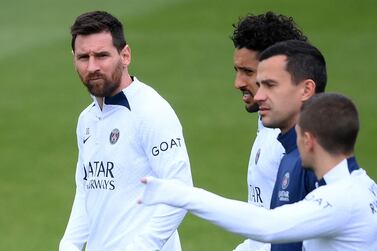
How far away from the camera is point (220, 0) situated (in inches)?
826

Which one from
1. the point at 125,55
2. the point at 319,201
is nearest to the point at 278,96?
the point at 319,201

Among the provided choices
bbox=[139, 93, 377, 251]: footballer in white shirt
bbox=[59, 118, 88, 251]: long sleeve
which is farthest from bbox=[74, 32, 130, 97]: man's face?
bbox=[139, 93, 377, 251]: footballer in white shirt

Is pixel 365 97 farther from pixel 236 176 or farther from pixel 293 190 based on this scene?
pixel 293 190

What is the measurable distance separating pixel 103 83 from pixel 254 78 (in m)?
0.98

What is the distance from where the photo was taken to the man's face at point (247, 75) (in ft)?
23.2

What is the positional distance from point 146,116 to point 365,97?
1010cm

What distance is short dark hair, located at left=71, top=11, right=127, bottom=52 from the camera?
7.46 m

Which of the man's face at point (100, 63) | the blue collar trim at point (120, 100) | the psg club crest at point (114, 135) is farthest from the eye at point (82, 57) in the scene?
the psg club crest at point (114, 135)

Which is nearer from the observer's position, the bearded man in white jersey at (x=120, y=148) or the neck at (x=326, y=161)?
the neck at (x=326, y=161)

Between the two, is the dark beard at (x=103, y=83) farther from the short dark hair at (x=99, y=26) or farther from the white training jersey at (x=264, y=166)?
the white training jersey at (x=264, y=166)

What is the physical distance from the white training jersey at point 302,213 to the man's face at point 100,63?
2.19 metres

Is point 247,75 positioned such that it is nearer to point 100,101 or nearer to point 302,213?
point 100,101

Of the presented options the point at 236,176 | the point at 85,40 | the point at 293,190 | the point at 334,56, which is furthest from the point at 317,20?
the point at 293,190

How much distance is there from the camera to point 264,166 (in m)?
7.04
